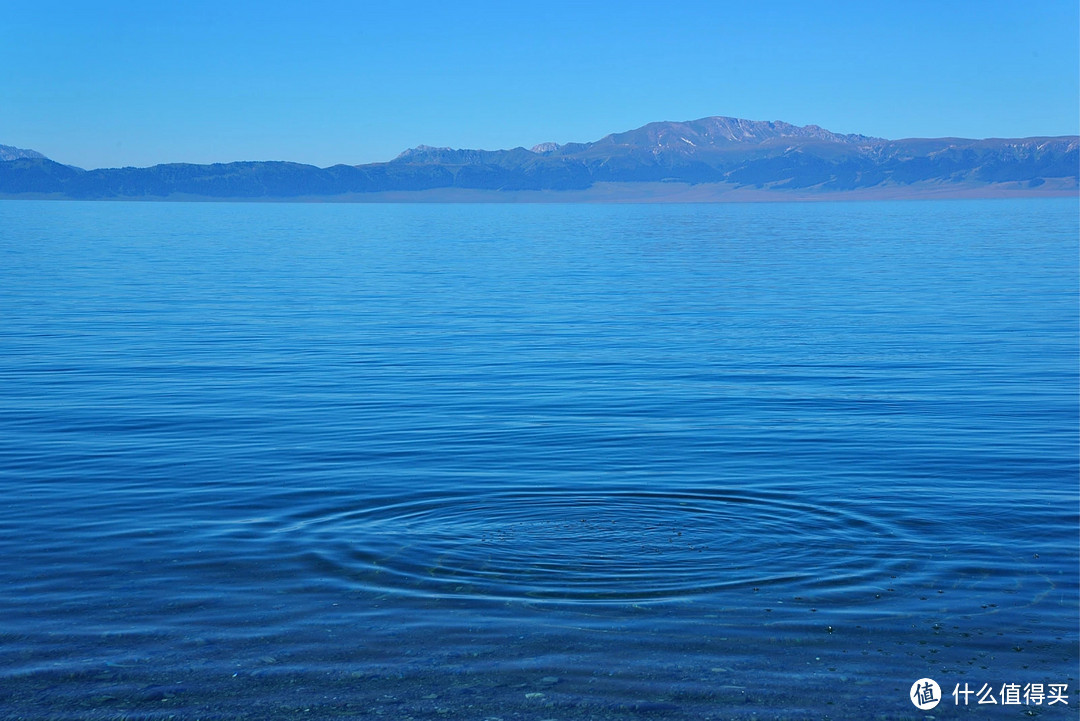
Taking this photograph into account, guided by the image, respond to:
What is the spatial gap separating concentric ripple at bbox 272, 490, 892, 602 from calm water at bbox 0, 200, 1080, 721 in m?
0.06

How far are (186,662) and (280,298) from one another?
37.8m

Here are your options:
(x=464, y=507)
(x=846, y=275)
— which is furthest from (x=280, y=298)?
(x=464, y=507)

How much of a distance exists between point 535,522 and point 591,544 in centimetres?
117

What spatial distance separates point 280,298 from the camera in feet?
151

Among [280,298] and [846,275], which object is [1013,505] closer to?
[280,298]

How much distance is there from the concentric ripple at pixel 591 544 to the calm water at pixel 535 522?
56 mm

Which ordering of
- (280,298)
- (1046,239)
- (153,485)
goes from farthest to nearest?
(1046,239), (280,298), (153,485)

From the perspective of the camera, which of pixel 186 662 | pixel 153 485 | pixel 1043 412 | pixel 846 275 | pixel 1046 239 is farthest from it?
pixel 1046 239

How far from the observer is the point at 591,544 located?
1258 cm

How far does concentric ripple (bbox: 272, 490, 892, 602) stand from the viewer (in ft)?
37.1

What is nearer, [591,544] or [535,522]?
[591,544]

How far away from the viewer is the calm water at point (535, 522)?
30.0 ft

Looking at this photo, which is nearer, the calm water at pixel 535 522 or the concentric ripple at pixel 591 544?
the calm water at pixel 535 522

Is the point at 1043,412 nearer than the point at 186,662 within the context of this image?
No
